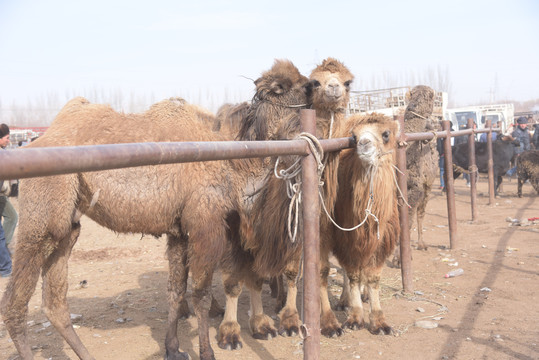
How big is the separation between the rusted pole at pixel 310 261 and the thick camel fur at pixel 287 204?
2.61 feet

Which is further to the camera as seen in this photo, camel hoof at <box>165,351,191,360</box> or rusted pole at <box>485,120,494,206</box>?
rusted pole at <box>485,120,494,206</box>

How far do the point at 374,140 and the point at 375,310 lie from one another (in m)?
1.71

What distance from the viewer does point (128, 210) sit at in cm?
372

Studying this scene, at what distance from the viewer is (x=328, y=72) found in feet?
14.2

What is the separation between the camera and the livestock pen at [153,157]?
4.68 ft

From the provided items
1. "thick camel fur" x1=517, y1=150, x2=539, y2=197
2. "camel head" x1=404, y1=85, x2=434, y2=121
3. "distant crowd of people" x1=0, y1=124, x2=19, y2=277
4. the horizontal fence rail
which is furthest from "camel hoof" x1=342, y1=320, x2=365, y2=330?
"thick camel fur" x1=517, y1=150, x2=539, y2=197

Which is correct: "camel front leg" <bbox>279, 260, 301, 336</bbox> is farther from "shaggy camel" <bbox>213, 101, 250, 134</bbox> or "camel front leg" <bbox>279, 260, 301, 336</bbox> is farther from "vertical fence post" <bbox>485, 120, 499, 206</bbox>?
"vertical fence post" <bbox>485, 120, 499, 206</bbox>

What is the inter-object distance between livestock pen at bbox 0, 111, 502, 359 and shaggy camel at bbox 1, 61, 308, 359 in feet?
4.12

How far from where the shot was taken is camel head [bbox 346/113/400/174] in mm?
3521

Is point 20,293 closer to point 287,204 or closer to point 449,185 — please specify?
point 287,204

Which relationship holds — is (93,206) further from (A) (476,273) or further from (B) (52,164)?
(A) (476,273)

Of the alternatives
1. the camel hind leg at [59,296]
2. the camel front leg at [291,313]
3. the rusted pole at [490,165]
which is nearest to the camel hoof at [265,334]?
the camel front leg at [291,313]

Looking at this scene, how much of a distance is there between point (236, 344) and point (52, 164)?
309 centimetres

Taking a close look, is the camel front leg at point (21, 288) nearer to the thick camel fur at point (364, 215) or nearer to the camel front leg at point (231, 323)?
the camel front leg at point (231, 323)
